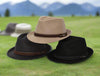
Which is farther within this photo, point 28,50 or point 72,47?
point 28,50

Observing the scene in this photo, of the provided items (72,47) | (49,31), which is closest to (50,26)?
(49,31)

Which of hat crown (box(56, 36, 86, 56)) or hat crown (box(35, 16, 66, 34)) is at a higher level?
hat crown (box(35, 16, 66, 34))

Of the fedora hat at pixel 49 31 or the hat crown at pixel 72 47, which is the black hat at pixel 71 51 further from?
the fedora hat at pixel 49 31

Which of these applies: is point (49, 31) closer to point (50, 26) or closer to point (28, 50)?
point (50, 26)

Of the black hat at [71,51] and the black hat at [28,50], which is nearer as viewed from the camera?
the black hat at [71,51]

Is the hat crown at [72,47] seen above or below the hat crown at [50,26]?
below

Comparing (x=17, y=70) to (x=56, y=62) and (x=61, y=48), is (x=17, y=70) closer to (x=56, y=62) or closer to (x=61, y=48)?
(x=56, y=62)

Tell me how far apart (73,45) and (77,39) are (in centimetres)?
13

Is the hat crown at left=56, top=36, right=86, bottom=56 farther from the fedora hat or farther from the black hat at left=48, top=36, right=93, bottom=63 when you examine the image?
the fedora hat

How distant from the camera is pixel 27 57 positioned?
299 centimetres

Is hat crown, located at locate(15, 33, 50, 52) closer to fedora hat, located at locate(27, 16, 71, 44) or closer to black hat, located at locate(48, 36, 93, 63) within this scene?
fedora hat, located at locate(27, 16, 71, 44)

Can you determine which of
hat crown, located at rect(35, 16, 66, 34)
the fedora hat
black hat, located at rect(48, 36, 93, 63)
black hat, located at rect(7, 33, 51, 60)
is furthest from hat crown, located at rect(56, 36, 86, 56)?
black hat, located at rect(7, 33, 51, 60)

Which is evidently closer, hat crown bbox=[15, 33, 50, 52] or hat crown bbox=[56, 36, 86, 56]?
hat crown bbox=[56, 36, 86, 56]

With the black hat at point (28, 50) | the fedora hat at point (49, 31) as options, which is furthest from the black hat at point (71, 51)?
the black hat at point (28, 50)
